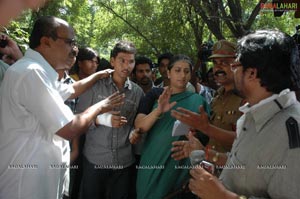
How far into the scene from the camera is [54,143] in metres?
2.01

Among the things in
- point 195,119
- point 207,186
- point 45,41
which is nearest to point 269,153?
point 207,186

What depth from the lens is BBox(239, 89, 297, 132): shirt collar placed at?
5.04ft

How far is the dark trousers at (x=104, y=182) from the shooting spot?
3088 mm

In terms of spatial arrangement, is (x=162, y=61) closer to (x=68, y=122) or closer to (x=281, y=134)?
(x=68, y=122)

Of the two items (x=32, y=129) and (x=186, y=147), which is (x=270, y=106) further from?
(x=32, y=129)

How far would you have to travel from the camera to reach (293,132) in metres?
1.44

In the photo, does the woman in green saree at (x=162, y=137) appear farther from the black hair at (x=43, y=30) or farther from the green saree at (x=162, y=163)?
the black hair at (x=43, y=30)

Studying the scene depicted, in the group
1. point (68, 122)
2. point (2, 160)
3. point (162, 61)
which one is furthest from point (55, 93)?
point (162, 61)

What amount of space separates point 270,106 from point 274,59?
22cm

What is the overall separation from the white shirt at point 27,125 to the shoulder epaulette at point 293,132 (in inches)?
45.7

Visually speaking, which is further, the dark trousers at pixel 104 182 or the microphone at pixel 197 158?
the dark trousers at pixel 104 182

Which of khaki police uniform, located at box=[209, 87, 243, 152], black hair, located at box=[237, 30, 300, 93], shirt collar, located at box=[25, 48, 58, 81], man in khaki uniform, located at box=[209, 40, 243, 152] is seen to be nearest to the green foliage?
man in khaki uniform, located at box=[209, 40, 243, 152]

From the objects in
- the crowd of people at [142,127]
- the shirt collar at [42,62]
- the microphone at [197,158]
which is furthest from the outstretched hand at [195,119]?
the shirt collar at [42,62]

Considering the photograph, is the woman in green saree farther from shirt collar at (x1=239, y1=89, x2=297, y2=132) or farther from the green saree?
shirt collar at (x1=239, y1=89, x2=297, y2=132)
